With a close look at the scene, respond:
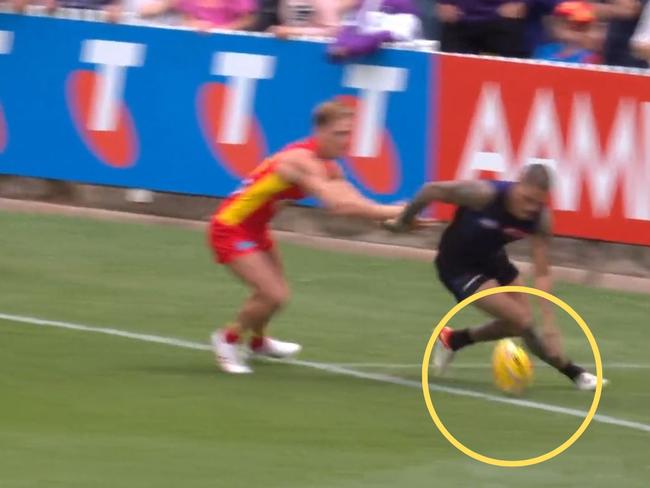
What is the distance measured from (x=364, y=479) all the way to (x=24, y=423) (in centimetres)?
190

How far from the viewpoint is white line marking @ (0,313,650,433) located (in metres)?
10.2

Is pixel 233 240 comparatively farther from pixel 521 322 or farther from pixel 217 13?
pixel 217 13

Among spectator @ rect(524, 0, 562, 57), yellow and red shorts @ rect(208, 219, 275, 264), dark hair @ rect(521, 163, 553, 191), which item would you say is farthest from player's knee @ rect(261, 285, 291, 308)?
spectator @ rect(524, 0, 562, 57)

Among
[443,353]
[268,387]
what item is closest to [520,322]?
[443,353]

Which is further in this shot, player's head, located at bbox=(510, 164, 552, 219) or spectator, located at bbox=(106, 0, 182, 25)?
spectator, located at bbox=(106, 0, 182, 25)

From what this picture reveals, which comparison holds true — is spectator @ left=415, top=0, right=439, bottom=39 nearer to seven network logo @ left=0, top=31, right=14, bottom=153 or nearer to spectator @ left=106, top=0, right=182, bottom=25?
spectator @ left=106, top=0, right=182, bottom=25

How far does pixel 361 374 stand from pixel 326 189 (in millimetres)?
1274

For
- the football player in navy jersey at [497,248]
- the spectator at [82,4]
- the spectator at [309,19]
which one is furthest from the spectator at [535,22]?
the football player in navy jersey at [497,248]

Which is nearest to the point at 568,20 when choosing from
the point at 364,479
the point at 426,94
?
the point at 426,94

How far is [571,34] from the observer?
52.0 ft

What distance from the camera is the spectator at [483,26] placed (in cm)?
1571

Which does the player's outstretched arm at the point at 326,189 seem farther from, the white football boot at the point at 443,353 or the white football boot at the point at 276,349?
the white football boot at the point at 276,349

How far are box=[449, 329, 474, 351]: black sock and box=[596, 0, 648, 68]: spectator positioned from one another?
178 inches

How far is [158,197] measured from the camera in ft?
55.3
